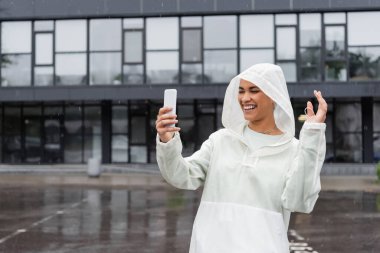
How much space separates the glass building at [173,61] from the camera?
83.1ft

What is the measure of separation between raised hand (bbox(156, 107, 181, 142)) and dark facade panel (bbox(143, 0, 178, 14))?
24.0 metres

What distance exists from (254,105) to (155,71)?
23.7 meters

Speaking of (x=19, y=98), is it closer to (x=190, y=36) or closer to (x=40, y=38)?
(x=40, y=38)

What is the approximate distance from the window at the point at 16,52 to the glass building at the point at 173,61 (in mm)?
46

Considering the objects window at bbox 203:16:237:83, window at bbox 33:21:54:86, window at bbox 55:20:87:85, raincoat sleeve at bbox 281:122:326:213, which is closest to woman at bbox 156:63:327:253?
raincoat sleeve at bbox 281:122:326:213

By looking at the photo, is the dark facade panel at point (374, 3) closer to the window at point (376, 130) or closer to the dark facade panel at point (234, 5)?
the window at point (376, 130)

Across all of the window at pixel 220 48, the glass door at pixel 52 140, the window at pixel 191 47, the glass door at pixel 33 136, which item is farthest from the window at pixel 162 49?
the glass door at pixel 33 136

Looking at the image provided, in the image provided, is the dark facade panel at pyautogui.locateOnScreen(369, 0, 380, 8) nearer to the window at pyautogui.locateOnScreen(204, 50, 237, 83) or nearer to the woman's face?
the window at pyautogui.locateOnScreen(204, 50, 237, 83)

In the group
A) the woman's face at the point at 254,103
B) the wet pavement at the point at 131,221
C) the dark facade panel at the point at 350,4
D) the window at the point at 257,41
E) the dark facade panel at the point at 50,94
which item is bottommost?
the wet pavement at the point at 131,221

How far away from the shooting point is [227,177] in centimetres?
264

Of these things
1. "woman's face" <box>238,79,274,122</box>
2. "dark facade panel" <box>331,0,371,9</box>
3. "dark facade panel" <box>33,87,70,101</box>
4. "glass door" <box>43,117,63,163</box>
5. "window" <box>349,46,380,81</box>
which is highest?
"dark facade panel" <box>331,0,371,9</box>

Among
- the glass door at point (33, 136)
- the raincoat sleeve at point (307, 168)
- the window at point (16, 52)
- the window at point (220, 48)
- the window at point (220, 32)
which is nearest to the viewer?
the raincoat sleeve at point (307, 168)

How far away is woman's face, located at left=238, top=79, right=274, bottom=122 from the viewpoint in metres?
2.66

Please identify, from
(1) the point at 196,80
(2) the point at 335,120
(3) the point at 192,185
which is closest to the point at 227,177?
(3) the point at 192,185
